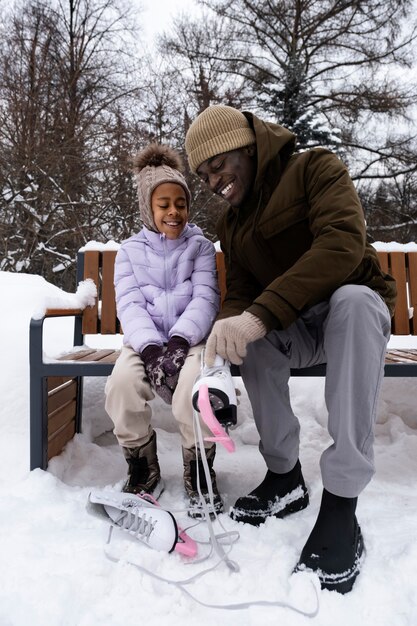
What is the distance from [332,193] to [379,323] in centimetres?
47

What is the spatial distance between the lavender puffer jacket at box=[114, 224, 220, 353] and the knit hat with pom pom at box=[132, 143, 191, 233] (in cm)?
10

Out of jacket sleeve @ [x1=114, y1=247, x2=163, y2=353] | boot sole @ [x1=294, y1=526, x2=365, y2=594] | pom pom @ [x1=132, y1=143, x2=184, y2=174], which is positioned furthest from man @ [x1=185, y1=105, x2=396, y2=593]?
pom pom @ [x1=132, y1=143, x2=184, y2=174]

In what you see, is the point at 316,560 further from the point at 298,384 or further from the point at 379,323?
the point at 298,384

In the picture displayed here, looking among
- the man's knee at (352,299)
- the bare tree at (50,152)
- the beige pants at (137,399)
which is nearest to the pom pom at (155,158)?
the beige pants at (137,399)

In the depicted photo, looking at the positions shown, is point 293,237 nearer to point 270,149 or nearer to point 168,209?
point 270,149

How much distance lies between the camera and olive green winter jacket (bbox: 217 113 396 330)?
1.50 meters

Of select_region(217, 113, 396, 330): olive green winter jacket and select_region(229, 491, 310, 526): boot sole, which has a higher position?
select_region(217, 113, 396, 330): olive green winter jacket

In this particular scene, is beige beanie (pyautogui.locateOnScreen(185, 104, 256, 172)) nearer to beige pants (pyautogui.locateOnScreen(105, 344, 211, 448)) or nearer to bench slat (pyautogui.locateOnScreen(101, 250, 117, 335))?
beige pants (pyautogui.locateOnScreen(105, 344, 211, 448))

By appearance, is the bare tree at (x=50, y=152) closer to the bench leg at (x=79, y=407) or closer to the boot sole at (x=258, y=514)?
the bench leg at (x=79, y=407)

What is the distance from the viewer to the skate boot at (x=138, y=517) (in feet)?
4.95

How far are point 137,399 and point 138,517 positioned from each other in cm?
43

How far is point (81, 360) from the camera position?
7.02 feet

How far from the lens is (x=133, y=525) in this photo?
5.20 feet

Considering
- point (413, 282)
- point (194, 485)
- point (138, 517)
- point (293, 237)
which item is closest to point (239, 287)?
point (293, 237)
